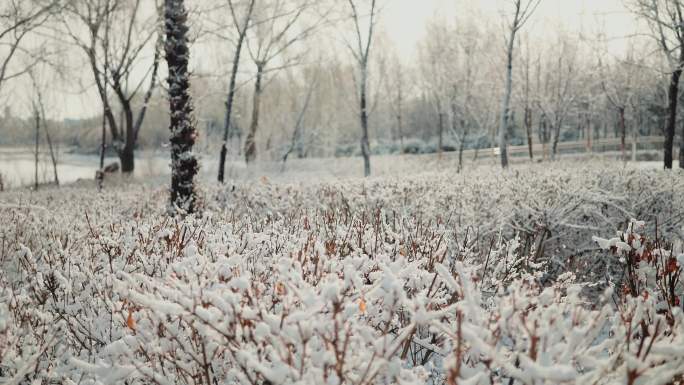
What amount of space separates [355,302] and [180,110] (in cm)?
609

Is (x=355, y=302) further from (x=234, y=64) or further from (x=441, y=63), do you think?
(x=441, y=63)

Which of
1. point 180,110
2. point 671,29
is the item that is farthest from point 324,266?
point 671,29

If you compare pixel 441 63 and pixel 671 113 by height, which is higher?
pixel 441 63

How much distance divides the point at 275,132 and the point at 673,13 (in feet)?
92.6

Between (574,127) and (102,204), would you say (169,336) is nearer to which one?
(102,204)

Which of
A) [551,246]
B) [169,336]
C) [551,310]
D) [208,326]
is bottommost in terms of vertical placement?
[551,246]

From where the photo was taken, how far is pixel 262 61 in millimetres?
20203

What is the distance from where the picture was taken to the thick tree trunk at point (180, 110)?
23.1 ft

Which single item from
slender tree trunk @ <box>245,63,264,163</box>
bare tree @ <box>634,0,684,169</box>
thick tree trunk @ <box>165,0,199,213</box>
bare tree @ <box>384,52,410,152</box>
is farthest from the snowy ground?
bare tree @ <box>384,52,410,152</box>

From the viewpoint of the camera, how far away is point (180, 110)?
7156 mm

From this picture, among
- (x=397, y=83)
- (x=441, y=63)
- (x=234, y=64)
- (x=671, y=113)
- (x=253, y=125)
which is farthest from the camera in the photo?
(x=397, y=83)

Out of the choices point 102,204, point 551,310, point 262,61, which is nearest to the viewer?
point 551,310

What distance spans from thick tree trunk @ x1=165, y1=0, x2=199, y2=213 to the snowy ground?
4.23 ft

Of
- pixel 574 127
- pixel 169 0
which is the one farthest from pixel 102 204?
pixel 574 127
